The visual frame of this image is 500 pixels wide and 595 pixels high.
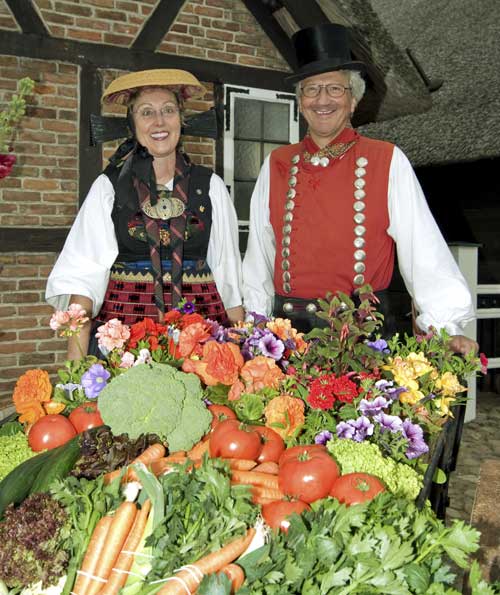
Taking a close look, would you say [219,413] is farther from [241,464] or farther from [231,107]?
[231,107]

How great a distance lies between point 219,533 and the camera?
1201 mm

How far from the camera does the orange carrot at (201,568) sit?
3.67 ft

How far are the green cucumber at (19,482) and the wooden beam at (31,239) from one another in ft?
12.1

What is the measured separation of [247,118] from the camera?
5.87 m

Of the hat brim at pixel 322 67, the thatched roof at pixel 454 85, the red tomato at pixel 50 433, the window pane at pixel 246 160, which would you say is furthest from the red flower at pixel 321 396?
the thatched roof at pixel 454 85

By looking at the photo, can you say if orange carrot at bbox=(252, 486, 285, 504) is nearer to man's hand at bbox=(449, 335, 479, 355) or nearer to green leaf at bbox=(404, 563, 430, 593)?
green leaf at bbox=(404, 563, 430, 593)

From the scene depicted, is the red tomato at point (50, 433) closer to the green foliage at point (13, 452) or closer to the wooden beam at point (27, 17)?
the green foliage at point (13, 452)

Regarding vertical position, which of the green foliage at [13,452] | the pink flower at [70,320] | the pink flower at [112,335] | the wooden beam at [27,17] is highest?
the wooden beam at [27,17]

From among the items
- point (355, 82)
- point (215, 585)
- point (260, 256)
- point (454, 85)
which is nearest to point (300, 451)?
point (215, 585)

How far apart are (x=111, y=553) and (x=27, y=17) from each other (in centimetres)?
461

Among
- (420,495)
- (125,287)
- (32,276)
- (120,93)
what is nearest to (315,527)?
(420,495)

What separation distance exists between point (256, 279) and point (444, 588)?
168cm

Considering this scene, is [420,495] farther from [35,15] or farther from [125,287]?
[35,15]

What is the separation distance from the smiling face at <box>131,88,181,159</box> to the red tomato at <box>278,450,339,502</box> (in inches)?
56.3
